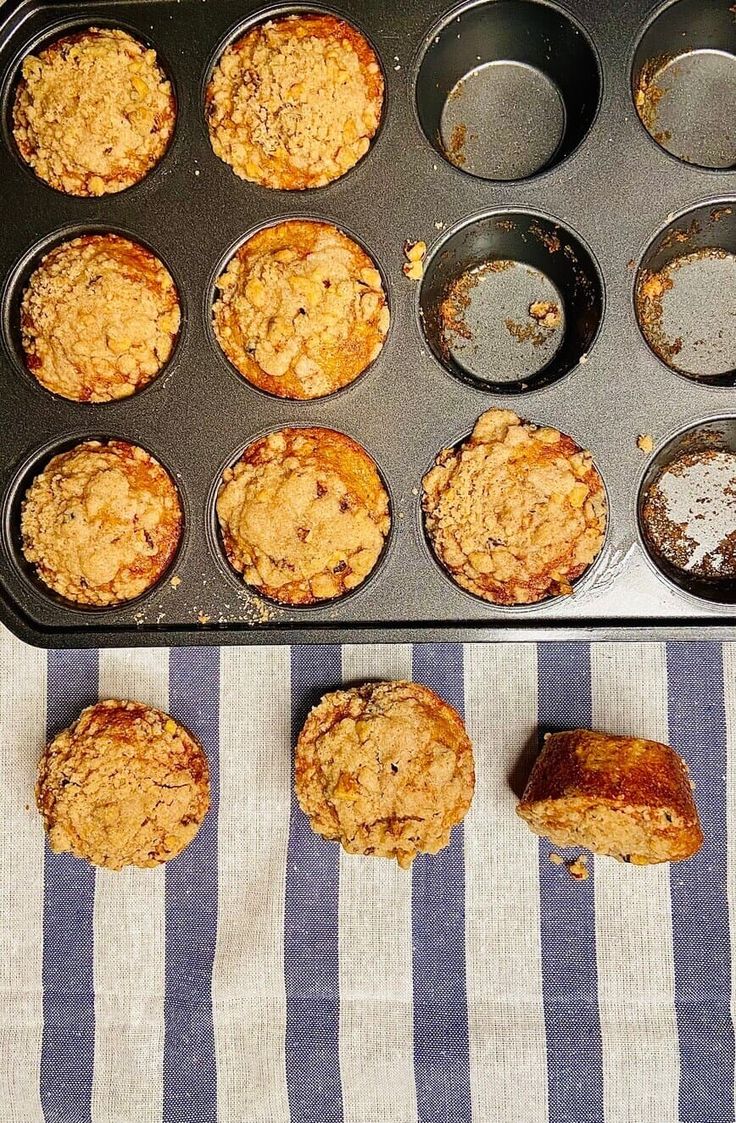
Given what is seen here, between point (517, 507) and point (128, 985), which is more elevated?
point (517, 507)

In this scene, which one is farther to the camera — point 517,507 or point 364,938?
point 364,938

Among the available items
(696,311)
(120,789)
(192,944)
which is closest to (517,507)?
(696,311)

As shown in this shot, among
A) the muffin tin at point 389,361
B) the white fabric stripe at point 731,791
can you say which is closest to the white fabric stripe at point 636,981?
the white fabric stripe at point 731,791

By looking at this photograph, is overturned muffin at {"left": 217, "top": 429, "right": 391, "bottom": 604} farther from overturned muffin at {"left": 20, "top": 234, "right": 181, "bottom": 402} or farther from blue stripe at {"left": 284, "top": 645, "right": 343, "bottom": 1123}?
blue stripe at {"left": 284, "top": 645, "right": 343, "bottom": 1123}

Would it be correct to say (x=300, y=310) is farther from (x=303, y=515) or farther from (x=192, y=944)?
(x=192, y=944)

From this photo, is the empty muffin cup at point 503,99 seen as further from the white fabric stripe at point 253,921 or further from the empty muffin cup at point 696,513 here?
the white fabric stripe at point 253,921

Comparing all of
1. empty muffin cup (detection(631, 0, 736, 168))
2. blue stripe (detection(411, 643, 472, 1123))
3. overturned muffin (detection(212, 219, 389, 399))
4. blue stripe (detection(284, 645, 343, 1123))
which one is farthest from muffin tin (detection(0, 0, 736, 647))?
blue stripe (detection(411, 643, 472, 1123))
